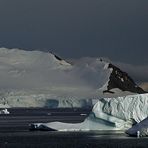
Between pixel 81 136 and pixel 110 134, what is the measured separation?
426 cm

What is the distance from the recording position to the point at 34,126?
105 meters

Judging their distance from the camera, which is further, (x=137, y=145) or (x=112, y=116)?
(x=112, y=116)

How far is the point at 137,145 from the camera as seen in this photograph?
74.2 m

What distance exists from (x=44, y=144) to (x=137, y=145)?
30.6 feet

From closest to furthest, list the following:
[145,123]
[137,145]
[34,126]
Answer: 1. [137,145]
2. [145,123]
3. [34,126]

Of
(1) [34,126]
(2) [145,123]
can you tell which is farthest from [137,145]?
(1) [34,126]

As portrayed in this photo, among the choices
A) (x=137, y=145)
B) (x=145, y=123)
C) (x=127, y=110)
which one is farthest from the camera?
(x=127, y=110)

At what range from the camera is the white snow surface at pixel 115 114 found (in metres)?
92.2

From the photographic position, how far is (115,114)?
9394cm

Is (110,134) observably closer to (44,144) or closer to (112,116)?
(112,116)

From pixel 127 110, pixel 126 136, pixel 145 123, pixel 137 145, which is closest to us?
pixel 137 145

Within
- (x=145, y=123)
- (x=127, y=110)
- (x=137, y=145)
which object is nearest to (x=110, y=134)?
(x=127, y=110)

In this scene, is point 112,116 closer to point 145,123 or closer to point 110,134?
point 110,134

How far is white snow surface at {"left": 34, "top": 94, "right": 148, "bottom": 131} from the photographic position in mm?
92250
